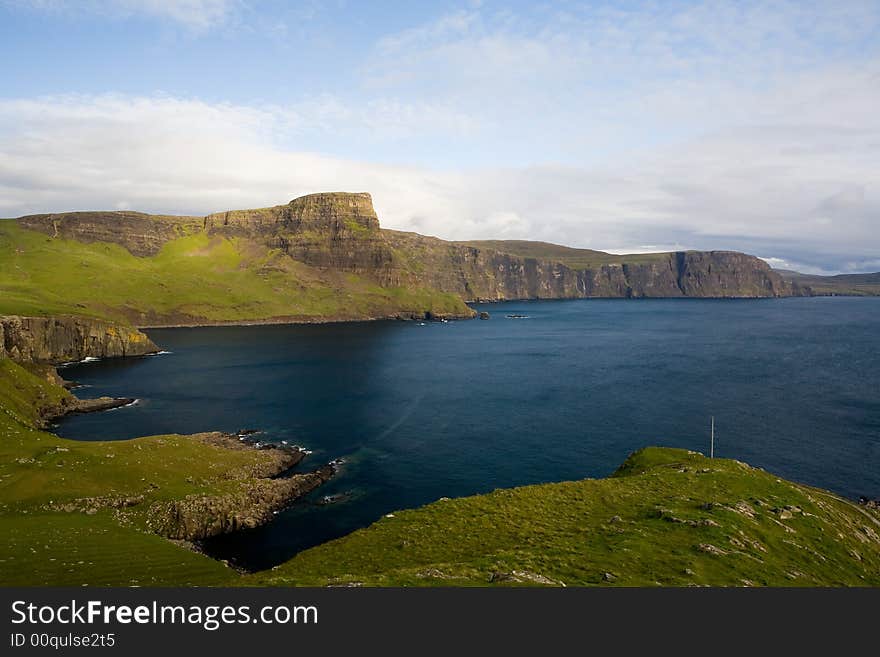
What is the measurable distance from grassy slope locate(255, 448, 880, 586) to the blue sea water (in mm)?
21001

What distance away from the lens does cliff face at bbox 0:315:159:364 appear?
15788 cm

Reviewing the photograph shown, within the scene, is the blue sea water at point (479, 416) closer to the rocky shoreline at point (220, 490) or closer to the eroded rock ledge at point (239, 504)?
the eroded rock ledge at point (239, 504)

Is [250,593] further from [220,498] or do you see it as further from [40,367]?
[40,367]

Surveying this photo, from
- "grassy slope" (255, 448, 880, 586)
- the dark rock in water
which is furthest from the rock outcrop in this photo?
the dark rock in water

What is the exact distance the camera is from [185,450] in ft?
254

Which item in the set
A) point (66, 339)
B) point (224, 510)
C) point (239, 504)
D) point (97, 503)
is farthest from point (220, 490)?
point (66, 339)

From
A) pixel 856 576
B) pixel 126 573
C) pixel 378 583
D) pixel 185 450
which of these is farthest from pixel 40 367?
pixel 856 576

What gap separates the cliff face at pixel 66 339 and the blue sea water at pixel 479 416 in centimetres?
1441

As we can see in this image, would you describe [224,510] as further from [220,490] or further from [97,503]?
[97,503]

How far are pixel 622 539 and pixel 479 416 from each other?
255 ft

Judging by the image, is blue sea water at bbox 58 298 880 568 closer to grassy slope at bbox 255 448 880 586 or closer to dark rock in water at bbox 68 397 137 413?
dark rock in water at bbox 68 397 137 413

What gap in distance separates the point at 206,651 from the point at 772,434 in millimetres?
111072

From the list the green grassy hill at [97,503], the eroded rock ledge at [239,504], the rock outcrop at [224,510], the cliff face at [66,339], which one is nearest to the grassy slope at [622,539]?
the green grassy hill at [97,503]

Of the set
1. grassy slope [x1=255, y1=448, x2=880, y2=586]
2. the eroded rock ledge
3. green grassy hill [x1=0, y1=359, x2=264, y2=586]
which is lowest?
the eroded rock ledge
